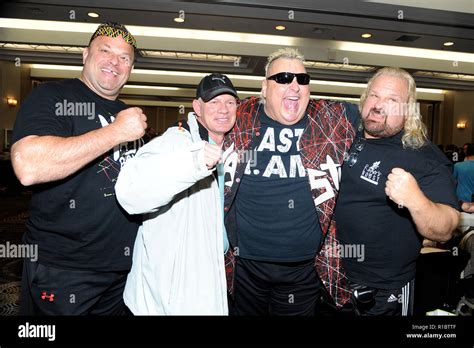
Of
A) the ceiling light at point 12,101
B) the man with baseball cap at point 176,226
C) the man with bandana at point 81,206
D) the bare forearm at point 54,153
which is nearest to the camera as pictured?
the man with baseball cap at point 176,226

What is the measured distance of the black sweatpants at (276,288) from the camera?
6.31 feet

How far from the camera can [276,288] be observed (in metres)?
1.97

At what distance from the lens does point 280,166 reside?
6.19ft

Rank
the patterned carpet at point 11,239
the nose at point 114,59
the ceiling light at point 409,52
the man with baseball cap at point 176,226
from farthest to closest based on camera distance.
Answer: the ceiling light at point 409,52
the patterned carpet at point 11,239
the nose at point 114,59
the man with baseball cap at point 176,226

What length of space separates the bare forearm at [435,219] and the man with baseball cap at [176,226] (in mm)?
833

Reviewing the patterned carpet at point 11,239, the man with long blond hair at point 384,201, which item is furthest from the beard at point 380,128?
the patterned carpet at point 11,239

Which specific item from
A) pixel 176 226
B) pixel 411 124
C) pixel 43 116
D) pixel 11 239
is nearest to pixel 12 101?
pixel 11 239

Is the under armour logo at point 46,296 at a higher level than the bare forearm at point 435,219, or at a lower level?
lower

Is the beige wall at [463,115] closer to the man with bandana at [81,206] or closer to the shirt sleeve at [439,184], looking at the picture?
the shirt sleeve at [439,184]

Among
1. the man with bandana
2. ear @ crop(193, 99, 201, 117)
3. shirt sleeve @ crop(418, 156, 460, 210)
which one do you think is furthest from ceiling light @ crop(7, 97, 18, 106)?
shirt sleeve @ crop(418, 156, 460, 210)

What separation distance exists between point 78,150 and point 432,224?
1.47 meters

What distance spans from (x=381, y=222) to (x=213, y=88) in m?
1.10

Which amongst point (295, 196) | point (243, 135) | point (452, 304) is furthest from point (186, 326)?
point (452, 304)

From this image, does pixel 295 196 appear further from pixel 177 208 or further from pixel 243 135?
pixel 177 208
